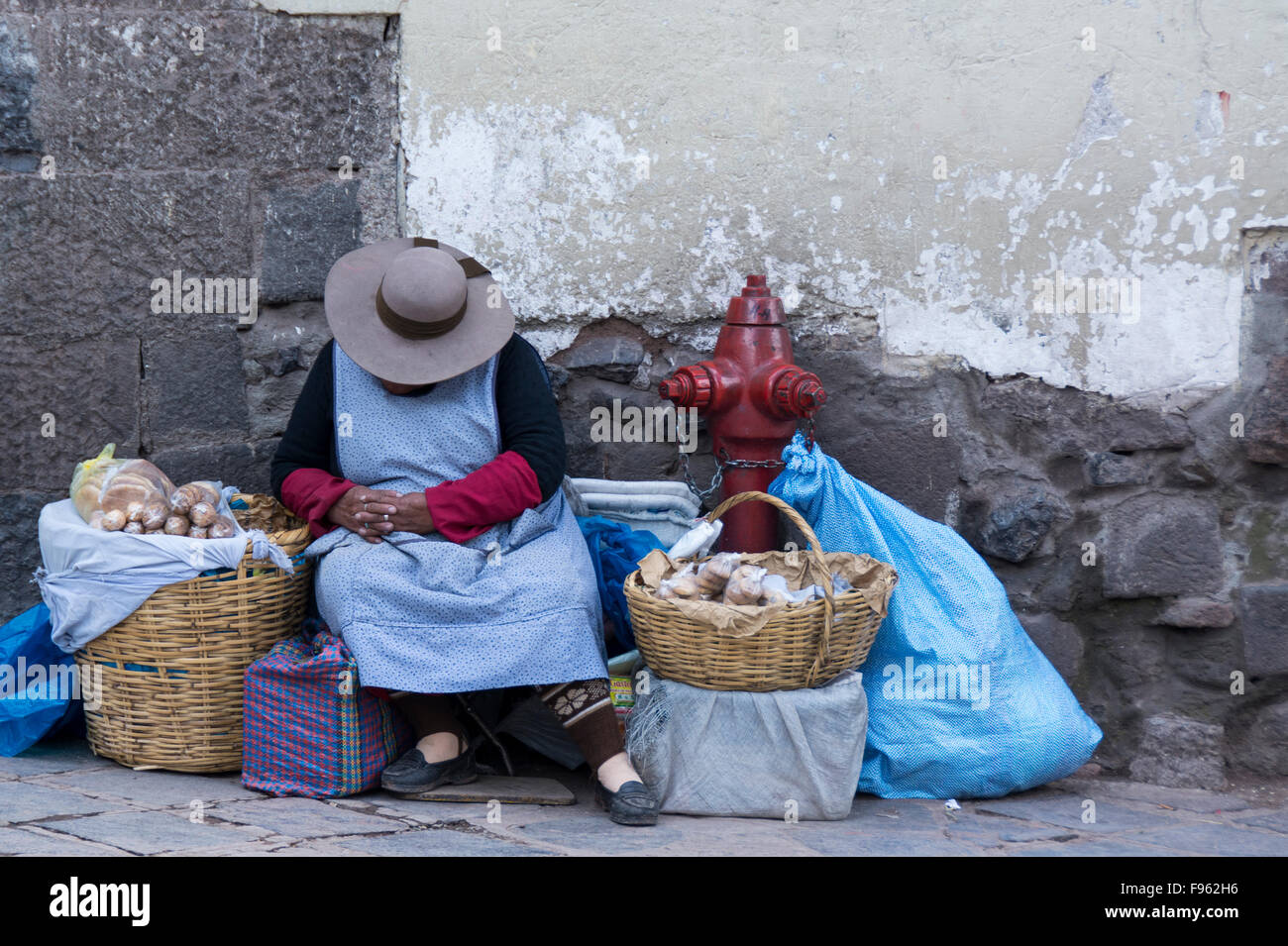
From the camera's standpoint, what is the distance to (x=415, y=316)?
10.2 ft

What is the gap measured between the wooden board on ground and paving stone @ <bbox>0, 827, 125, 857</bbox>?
2.68 feet

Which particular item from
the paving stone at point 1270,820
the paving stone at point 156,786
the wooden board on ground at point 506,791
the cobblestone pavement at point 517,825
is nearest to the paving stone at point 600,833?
the cobblestone pavement at point 517,825

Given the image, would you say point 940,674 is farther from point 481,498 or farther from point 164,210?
point 164,210

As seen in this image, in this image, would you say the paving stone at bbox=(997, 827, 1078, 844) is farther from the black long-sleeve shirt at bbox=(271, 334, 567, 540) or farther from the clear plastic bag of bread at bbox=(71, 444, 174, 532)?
the clear plastic bag of bread at bbox=(71, 444, 174, 532)

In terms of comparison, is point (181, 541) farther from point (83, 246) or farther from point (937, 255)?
point (937, 255)

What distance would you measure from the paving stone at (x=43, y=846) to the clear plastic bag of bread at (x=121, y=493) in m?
0.84

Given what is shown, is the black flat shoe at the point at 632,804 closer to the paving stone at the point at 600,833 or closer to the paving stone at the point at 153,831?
Result: the paving stone at the point at 600,833

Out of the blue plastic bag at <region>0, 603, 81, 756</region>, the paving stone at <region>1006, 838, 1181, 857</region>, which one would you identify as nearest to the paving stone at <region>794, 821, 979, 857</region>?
the paving stone at <region>1006, 838, 1181, 857</region>

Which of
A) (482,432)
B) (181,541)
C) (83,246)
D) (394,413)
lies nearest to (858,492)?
(482,432)

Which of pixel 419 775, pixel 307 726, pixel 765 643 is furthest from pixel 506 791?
pixel 765 643

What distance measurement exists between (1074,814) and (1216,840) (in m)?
0.32

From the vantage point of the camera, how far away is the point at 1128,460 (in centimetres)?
353

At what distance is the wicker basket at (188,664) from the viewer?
3.04 m

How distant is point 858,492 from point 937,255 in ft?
2.41
